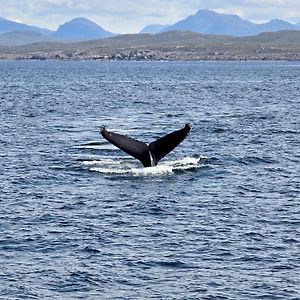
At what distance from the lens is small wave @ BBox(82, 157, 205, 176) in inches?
1753

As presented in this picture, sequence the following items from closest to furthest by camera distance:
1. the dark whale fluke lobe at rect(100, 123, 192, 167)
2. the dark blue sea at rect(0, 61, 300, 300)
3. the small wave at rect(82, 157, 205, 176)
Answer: the dark blue sea at rect(0, 61, 300, 300)
the dark whale fluke lobe at rect(100, 123, 192, 167)
the small wave at rect(82, 157, 205, 176)

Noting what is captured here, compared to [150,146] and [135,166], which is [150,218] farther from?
[135,166]

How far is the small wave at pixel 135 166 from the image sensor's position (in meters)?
44.5

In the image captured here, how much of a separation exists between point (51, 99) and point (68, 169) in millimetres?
70163

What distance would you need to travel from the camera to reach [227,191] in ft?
136

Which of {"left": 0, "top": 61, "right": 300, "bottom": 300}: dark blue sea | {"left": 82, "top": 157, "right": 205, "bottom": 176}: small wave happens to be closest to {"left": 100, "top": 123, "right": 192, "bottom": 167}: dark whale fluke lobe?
{"left": 82, "top": 157, "right": 205, "bottom": 176}: small wave

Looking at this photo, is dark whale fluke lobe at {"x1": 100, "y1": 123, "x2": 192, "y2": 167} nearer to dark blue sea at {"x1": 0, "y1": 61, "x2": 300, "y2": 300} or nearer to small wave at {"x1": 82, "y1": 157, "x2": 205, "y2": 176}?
small wave at {"x1": 82, "y1": 157, "x2": 205, "y2": 176}

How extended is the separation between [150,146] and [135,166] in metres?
4.40

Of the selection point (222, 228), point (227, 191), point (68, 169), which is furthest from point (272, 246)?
point (68, 169)

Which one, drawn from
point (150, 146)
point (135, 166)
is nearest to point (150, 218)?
point (150, 146)

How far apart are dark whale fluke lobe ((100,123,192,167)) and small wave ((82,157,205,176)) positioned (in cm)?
124

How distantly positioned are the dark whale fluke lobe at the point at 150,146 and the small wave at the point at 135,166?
1.24m

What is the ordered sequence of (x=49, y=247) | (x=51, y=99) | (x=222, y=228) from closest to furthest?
(x=49, y=247), (x=222, y=228), (x=51, y=99)

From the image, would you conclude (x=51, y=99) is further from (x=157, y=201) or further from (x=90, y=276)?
(x=90, y=276)
